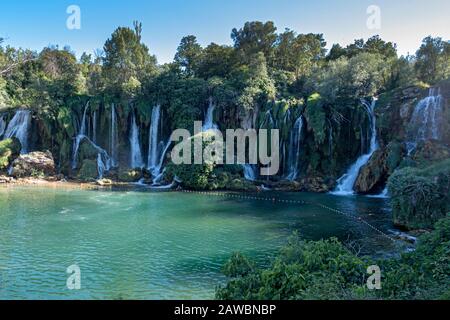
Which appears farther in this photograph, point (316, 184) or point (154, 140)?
Answer: point (154, 140)

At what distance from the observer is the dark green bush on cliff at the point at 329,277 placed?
330 inches

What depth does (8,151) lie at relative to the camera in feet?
130

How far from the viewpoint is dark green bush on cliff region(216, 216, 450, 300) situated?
27.5 ft

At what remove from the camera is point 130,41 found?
54.7 metres

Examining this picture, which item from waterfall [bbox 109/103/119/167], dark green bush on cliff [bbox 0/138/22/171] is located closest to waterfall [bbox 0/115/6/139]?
dark green bush on cliff [bbox 0/138/22/171]

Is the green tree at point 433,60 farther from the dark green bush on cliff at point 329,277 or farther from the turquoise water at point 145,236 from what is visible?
the dark green bush on cliff at point 329,277

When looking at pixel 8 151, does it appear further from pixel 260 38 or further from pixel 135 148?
pixel 260 38

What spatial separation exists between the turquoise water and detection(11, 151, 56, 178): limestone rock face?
278 inches

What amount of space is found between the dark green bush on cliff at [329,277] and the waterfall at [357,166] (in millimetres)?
23191

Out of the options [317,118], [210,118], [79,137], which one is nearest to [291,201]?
[317,118]

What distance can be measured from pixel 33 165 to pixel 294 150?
79.2ft

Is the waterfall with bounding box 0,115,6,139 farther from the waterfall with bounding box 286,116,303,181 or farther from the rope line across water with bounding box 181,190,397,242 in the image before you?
the waterfall with bounding box 286,116,303,181

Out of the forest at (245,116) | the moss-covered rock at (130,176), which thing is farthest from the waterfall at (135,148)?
the moss-covered rock at (130,176)
